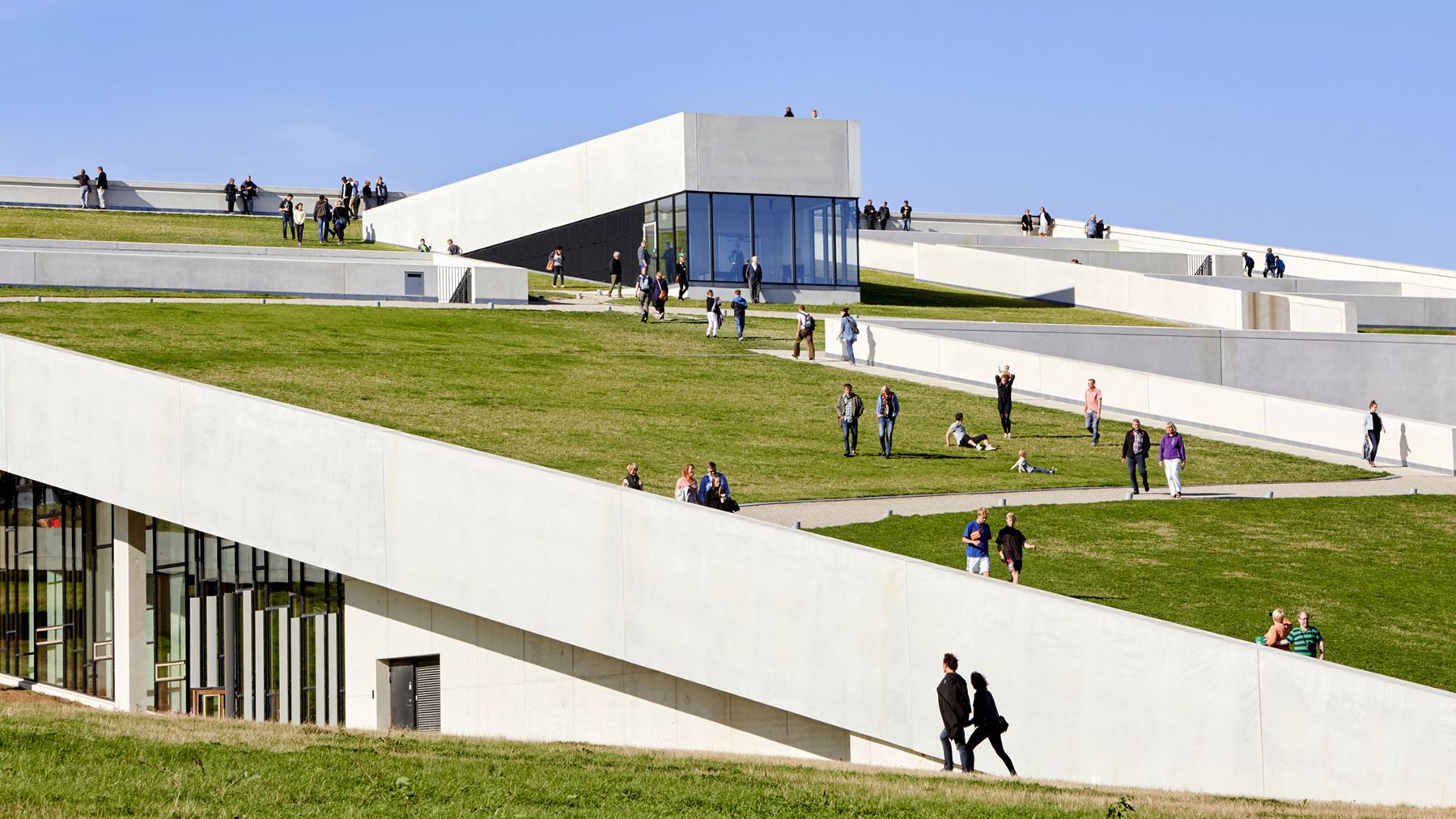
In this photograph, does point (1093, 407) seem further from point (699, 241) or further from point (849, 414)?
point (699, 241)

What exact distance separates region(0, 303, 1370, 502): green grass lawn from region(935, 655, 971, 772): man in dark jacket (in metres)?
9.23

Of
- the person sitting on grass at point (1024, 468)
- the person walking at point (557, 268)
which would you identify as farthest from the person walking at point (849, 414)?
the person walking at point (557, 268)

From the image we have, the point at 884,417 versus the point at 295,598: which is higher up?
the point at 884,417

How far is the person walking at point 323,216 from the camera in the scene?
54.5 m

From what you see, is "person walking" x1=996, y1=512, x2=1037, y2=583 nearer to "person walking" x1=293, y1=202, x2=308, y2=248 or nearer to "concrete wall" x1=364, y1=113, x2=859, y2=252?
"concrete wall" x1=364, y1=113, x2=859, y2=252

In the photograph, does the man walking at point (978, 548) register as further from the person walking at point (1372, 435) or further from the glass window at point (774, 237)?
the glass window at point (774, 237)

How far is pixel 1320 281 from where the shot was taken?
56.2 meters

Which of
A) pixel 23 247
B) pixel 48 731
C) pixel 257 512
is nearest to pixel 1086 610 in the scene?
pixel 48 731

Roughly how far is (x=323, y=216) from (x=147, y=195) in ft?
33.9

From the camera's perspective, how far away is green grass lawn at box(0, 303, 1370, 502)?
26.3 metres

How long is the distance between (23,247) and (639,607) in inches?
1189

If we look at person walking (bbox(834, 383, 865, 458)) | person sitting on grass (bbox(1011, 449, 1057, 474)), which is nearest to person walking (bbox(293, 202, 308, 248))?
person walking (bbox(834, 383, 865, 458))

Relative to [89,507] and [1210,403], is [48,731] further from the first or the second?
[1210,403]

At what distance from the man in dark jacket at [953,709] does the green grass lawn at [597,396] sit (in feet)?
30.3
